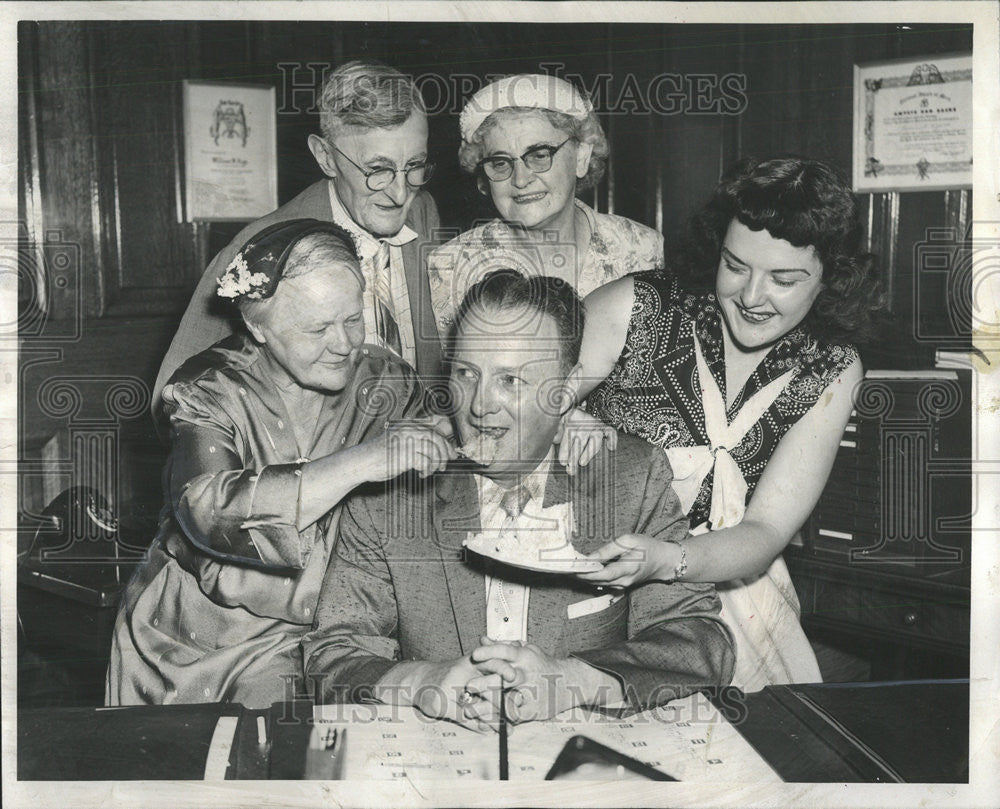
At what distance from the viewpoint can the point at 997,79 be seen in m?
2.46

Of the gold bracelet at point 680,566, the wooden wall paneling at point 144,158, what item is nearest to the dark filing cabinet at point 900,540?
the gold bracelet at point 680,566

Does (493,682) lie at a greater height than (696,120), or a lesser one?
Result: lesser

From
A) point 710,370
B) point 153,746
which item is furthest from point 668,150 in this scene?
point 153,746

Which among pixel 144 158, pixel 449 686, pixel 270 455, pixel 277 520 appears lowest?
pixel 449 686

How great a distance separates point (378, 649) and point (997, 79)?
202 cm

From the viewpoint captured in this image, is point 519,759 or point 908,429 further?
point 908,429

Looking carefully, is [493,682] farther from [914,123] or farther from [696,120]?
[914,123]

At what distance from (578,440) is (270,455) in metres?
0.72

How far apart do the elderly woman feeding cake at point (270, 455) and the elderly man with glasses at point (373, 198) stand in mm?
46

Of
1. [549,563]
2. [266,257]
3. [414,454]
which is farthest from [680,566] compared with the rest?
[266,257]

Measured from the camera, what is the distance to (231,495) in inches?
90.0

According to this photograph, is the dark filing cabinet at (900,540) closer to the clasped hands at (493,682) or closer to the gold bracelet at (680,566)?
the gold bracelet at (680,566)

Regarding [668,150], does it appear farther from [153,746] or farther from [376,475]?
[153,746]

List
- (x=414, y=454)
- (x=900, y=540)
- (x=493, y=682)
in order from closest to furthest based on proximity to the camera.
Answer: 1. (x=493, y=682)
2. (x=414, y=454)
3. (x=900, y=540)
